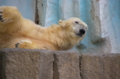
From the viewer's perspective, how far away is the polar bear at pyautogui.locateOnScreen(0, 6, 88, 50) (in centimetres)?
163

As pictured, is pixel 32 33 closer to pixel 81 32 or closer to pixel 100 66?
pixel 81 32

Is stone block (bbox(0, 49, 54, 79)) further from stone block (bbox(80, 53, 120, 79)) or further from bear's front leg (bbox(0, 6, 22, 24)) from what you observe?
bear's front leg (bbox(0, 6, 22, 24))

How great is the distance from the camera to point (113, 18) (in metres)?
2.74

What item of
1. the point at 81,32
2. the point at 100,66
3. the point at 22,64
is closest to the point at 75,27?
the point at 81,32

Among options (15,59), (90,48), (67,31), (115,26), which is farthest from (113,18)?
(15,59)

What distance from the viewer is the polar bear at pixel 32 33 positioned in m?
1.63

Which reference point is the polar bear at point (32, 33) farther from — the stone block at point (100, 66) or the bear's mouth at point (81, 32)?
the stone block at point (100, 66)

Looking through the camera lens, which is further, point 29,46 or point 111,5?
point 111,5

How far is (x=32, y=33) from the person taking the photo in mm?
1878

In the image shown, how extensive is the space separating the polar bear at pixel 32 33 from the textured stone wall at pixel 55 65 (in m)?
0.32

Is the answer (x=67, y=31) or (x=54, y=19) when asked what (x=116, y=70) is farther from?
(x=54, y=19)

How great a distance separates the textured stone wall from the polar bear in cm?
32

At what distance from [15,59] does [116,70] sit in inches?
32.7

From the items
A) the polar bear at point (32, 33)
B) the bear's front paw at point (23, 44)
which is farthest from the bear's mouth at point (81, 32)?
the bear's front paw at point (23, 44)
